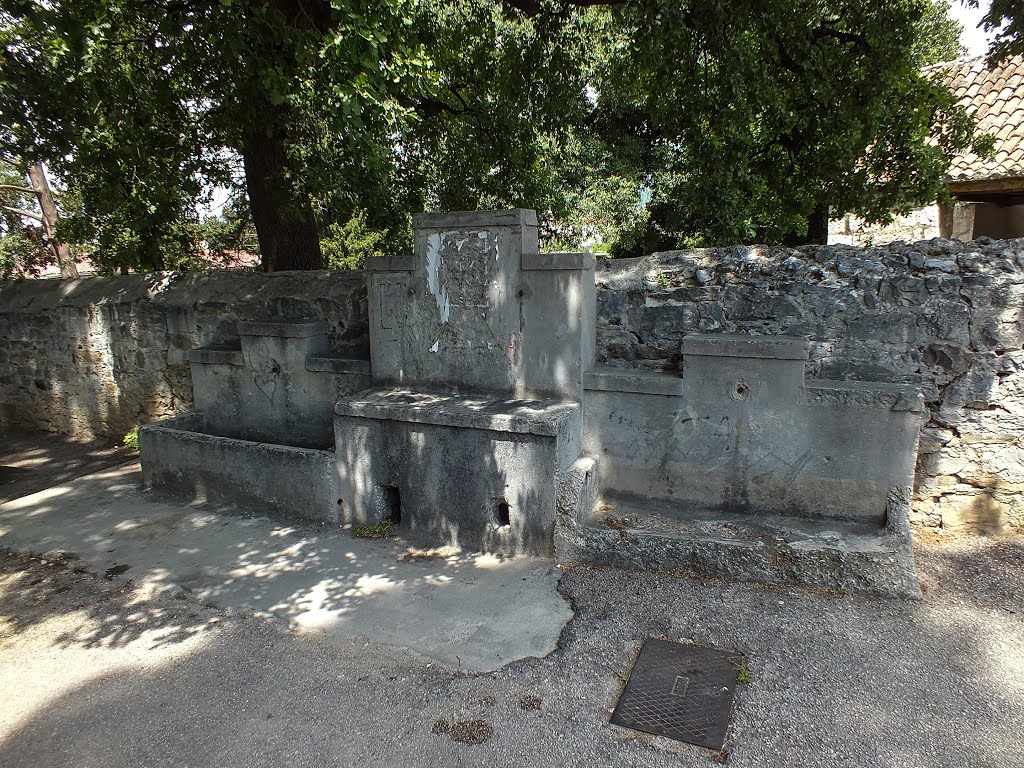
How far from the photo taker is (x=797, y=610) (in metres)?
4.01

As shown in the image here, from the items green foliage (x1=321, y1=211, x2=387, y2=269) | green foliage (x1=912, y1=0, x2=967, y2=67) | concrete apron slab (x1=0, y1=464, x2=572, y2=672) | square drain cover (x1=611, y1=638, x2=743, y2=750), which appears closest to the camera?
square drain cover (x1=611, y1=638, x2=743, y2=750)

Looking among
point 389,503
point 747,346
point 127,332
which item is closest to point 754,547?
point 747,346

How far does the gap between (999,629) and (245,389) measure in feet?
19.1

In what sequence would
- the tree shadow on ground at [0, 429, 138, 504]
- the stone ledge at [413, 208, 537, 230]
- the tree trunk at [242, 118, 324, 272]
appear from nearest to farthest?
A: the stone ledge at [413, 208, 537, 230]
the tree shadow on ground at [0, 429, 138, 504]
the tree trunk at [242, 118, 324, 272]

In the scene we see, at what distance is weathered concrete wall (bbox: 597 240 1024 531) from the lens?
15.3 feet

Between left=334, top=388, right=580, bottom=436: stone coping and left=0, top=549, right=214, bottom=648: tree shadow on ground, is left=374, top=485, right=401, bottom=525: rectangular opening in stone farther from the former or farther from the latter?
left=0, top=549, right=214, bottom=648: tree shadow on ground

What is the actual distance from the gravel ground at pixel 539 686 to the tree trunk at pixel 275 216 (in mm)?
4588

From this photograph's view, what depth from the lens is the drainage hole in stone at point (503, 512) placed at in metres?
4.86

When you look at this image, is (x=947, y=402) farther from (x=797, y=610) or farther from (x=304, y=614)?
(x=304, y=614)

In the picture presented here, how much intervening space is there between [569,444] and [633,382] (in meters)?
0.65

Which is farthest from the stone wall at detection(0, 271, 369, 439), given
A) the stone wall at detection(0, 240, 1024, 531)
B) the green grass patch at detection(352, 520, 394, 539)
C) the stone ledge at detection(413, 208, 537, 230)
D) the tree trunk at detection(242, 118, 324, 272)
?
the green grass patch at detection(352, 520, 394, 539)

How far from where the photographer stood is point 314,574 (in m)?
4.66

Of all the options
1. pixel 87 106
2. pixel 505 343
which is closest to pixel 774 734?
pixel 505 343

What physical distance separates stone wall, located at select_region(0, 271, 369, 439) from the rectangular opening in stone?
1418mm
